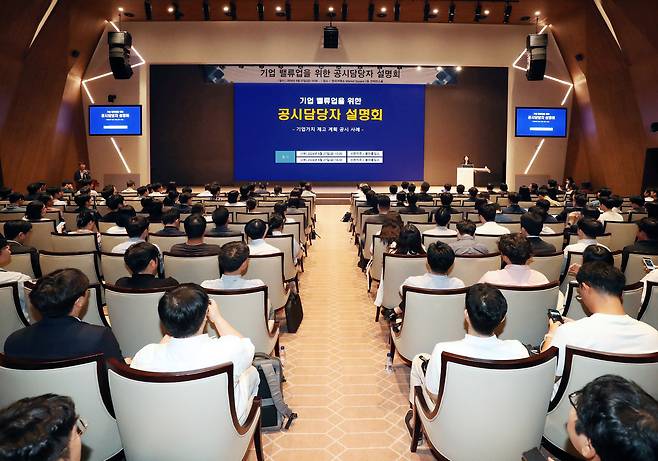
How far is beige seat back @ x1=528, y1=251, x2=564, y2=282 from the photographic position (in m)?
4.11

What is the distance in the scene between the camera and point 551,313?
8.34 ft

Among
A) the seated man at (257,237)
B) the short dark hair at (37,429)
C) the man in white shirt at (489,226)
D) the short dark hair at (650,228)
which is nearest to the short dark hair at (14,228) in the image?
the seated man at (257,237)

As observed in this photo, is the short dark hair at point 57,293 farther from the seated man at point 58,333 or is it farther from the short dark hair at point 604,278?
the short dark hair at point 604,278

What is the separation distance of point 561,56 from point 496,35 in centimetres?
193

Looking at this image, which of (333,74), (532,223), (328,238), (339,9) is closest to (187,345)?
(532,223)

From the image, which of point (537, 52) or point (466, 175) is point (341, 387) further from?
point (466, 175)

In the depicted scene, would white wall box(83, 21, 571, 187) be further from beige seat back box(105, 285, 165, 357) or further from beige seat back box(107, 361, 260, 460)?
beige seat back box(107, 361, 260, 460)

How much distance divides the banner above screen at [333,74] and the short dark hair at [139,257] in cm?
1279

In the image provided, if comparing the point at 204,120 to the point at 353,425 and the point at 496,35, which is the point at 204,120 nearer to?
the point at 496,35

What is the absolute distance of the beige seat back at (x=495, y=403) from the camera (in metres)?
1.93

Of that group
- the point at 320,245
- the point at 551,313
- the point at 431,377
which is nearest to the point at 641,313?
the point at 551,313

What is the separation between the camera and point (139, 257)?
10.2 feet

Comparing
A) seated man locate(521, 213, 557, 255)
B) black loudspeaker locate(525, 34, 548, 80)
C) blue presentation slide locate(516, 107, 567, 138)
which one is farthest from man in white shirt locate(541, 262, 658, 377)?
blue presentation slide locate(516, 107, 567, 138)

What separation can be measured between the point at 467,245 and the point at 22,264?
11.9 ft
